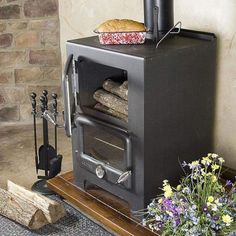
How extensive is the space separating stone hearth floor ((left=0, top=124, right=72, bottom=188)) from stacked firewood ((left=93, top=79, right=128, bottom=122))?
737 millimetres

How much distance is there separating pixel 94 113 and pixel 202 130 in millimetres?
420

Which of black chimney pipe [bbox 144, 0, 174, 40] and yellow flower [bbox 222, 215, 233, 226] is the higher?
black chimney pipe [bbox 144, 0, 174, 40]

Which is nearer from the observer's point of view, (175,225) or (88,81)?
(175,225)

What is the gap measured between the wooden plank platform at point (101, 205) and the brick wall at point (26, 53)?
104 centimetres

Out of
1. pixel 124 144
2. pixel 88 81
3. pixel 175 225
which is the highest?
pixel 88 81

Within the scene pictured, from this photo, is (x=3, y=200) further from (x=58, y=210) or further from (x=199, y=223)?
(x=199, y=223)

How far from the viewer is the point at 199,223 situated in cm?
122

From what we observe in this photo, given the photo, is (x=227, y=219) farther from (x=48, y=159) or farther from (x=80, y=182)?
(x=48, y=159)

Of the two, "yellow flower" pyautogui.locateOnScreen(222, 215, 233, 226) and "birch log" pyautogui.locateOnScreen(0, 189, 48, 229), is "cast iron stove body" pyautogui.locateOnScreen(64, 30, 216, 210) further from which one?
"yellow flower" pyautogui.locateOnScreen(222, 215, 233, 226)

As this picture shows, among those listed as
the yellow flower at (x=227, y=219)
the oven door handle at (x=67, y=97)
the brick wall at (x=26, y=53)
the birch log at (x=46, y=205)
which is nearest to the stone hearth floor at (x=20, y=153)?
the brick wall at (x=26, y=53)

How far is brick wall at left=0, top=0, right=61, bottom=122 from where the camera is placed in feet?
8.76

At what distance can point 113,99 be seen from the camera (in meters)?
1.65

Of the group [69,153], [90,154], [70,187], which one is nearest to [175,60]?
[90,154]

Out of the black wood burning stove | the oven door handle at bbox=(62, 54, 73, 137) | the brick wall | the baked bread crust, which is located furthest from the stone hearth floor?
the baked bread crust
